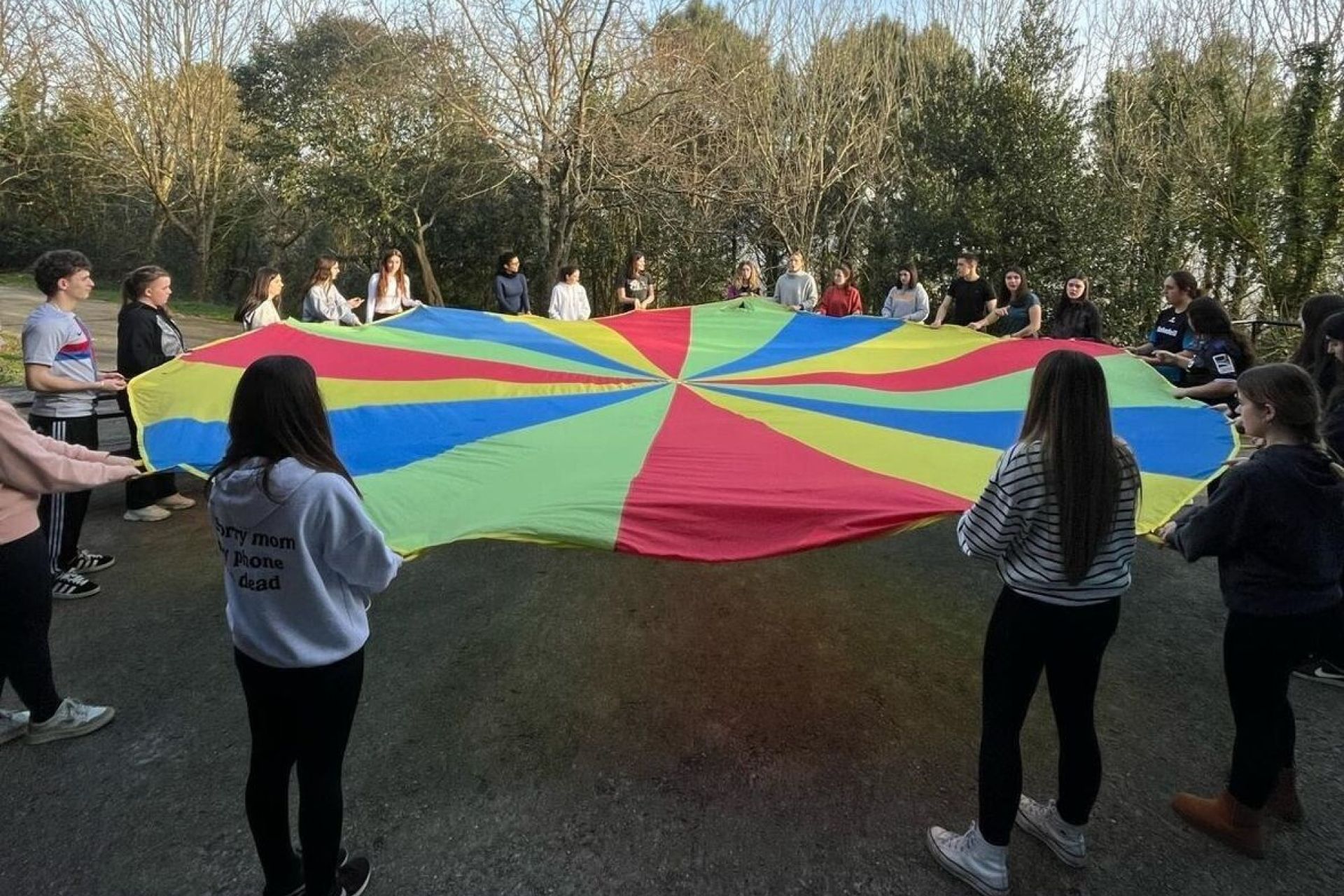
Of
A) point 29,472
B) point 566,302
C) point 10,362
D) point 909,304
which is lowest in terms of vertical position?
point 10,362

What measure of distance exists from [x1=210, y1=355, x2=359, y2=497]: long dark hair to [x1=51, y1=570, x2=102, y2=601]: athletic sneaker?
8.41 feet

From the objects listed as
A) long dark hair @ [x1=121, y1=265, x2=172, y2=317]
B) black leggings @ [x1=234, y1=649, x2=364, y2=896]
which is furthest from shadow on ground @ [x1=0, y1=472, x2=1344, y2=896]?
long dark hair @ [x1=121, y1=265, x2=172, y2=317]

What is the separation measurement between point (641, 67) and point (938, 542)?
25.4 feet

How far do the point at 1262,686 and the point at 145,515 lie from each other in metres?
5.03

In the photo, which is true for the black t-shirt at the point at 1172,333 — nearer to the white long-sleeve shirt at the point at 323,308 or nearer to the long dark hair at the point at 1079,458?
the long dark hair at the point at 1079,458

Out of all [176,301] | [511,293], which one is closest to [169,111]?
[176,301]

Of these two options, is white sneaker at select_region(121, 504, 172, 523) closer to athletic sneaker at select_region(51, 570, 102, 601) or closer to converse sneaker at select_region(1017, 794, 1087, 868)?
athletic sneaker at select_region(51, 570, 102, 601)

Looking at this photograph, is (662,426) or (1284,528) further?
(662,426)

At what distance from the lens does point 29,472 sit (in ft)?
7.71

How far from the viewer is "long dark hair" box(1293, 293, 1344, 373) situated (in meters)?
3.13

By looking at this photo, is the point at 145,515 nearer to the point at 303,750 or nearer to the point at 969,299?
the point at 303,750

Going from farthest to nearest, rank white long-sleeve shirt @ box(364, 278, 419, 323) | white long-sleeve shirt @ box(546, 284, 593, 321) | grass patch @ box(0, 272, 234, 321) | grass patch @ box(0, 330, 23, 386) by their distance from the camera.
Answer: grass patch @ box(0, 272, 234, 321)
grass patch @ box(0, 330, 23, 386)
white long-sleeve shirt @ box(546, 284, 593, 321)
white long-sleeve shirt @ box(364, 278, 419, 323)

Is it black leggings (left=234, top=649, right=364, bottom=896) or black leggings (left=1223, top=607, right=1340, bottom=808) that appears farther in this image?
black leggings (left=1223, top=607, right=1340, bottom=808)

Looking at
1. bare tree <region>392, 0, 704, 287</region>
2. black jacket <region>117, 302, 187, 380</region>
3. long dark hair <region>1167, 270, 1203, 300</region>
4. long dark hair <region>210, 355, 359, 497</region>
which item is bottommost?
black jacket <region>117, 302, 187, 380</region>
